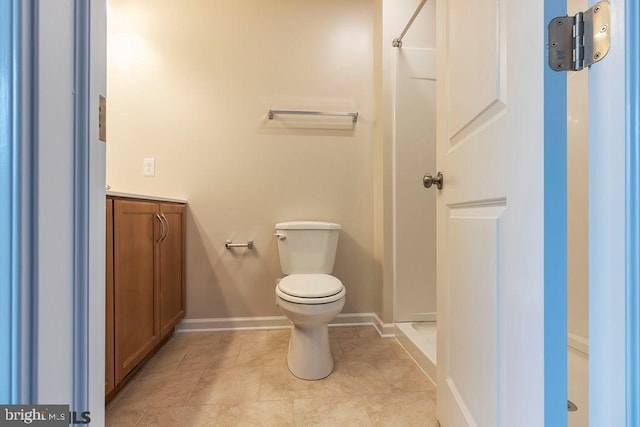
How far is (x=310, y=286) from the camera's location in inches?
54.2

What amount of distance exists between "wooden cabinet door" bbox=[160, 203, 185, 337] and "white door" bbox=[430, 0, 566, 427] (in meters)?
1.39

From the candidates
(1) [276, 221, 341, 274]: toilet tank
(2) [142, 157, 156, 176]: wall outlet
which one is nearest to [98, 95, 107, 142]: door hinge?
(1) [276, 221, 341, 274]: toilet tank

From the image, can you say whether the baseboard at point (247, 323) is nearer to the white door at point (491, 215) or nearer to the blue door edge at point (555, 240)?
the white door at point (491, 215)

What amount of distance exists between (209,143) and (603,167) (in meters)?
1.94

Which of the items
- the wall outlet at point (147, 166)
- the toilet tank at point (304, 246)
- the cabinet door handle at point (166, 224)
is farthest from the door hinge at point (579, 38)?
the wall outlet at point (147, 166)

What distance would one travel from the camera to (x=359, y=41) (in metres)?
2.01

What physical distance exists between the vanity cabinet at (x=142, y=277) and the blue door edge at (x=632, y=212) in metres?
1.39

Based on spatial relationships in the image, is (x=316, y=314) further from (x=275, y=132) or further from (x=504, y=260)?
(x=275, y=132)

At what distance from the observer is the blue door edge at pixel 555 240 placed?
492 millimetres

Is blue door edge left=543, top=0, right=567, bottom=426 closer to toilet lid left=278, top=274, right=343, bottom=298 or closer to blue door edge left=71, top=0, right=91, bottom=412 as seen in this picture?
blue door edge left=71, top=0, right=91, bottom=412

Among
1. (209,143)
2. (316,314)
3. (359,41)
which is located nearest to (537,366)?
(316,314)

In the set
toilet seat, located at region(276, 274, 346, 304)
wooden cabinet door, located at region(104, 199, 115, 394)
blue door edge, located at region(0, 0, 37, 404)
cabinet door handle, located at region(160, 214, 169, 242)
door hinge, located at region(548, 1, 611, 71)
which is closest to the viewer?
blue door edge, located at region(0, 0, 37, 404)

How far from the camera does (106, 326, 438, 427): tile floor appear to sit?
1081 mm

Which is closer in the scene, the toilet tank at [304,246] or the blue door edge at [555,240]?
the blue door edge at [555,240]
